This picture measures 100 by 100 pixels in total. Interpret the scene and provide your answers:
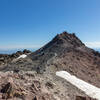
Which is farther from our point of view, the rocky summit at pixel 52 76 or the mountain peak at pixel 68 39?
the mountain peak at pixel 68 39

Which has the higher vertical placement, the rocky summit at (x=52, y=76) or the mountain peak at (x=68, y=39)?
the mountain peak at (x=68, y=39)

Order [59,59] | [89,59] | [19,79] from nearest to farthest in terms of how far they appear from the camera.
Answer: [19,79], [59,59], [89,59]

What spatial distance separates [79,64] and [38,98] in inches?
738

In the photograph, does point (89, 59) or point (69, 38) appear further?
point (69, 38)

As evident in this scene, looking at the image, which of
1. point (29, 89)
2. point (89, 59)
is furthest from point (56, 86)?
point (89, 59)

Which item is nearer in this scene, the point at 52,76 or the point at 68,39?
the point at 52,76

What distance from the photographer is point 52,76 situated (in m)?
22.7

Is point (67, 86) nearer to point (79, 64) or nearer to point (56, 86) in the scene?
point (56, 86)

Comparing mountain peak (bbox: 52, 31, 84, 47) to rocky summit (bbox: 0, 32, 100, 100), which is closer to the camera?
rocky summit (bbox: 0, 32, 100, 100)

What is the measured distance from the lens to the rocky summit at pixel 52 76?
14844 mm

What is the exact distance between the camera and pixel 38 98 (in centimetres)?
1445

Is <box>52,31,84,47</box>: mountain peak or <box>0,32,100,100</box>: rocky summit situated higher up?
<box>52,31,84,47</box>: mountain peak

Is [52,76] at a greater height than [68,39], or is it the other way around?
[68,39]

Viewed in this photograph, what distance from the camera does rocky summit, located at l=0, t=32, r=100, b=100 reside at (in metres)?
14.8
